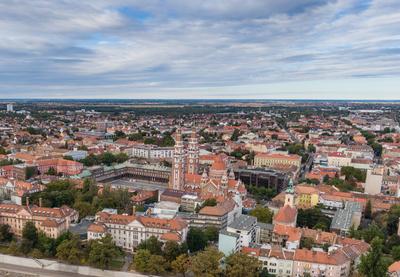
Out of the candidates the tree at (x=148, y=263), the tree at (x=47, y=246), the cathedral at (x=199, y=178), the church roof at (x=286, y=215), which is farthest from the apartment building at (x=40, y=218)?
the church roof at (x=286, y=215)

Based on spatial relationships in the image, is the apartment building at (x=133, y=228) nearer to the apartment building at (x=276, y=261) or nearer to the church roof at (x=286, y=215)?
the apartment building at (x=276, y=261)

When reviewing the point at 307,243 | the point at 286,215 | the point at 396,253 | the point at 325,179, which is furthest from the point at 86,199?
the point at 325,179

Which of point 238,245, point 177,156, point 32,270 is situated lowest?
point 32,270

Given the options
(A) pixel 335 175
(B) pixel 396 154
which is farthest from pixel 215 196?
(B) pixel 396 154

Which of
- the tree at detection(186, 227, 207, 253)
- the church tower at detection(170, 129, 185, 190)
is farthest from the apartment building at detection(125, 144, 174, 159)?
the tree at detection(186, 227, 207, 253)

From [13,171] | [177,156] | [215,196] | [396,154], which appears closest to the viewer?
[215,196]

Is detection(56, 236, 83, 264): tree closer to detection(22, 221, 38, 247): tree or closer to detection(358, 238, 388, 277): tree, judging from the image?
detection(22, 221, 38, 247): tree

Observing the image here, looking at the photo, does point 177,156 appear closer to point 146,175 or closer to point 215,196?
point 215,196
